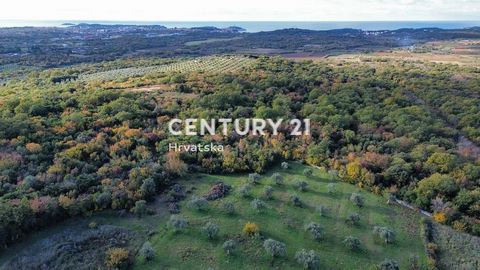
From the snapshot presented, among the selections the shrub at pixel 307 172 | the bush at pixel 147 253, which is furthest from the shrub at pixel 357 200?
the bush at pixel 147 253

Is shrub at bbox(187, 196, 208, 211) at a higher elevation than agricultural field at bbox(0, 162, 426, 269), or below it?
higher

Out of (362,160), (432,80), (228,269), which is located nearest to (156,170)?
(228,269)

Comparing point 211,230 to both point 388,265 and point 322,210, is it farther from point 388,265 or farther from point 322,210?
point 388,265

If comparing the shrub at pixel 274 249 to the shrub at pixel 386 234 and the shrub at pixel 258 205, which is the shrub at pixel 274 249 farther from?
the shrub at pixel 386 234

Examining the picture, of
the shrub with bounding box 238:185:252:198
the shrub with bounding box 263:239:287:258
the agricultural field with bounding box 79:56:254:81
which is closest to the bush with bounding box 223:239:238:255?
the shrub with bounding box 263:239:287:258

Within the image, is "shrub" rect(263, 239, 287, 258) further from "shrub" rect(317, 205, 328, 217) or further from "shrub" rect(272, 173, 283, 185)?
"shrub" rect(272, 173, 283, 185)

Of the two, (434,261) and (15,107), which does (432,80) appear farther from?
(15,107)
